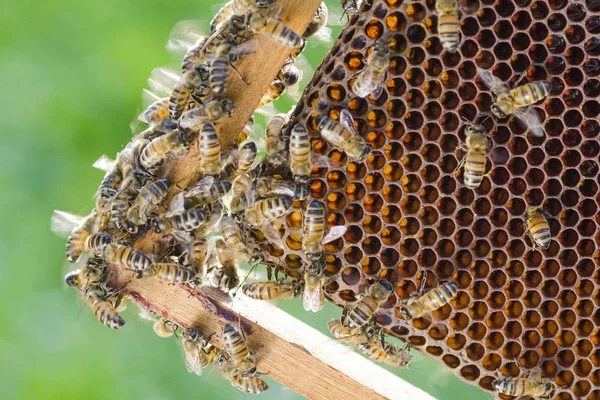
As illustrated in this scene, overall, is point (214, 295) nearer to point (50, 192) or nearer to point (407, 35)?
point (407, 35)

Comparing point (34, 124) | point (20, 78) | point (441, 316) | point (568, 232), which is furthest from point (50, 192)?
point (568, 232)

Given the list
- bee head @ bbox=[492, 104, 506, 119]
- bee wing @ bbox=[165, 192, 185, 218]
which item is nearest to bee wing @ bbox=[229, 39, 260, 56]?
bee wing @ bbox=[165, 192, 185, 218]

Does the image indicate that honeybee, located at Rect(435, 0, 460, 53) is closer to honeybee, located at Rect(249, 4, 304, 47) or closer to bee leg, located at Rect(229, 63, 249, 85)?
honeybee, located at Rect(249, 4, 304, 47)

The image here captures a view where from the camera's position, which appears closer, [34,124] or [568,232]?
[568,232]

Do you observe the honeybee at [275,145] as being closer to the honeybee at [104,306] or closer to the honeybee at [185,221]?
the honeybee at [185,221]

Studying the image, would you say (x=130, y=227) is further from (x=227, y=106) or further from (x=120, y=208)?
(x=227, y=106)
